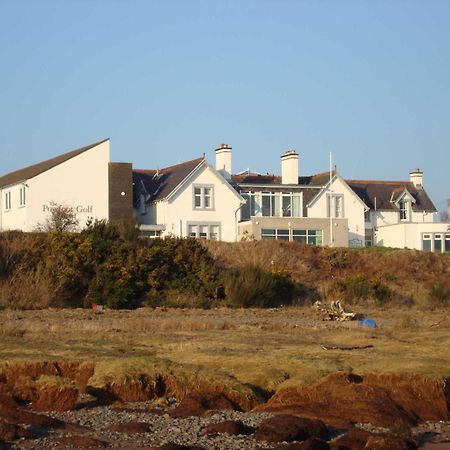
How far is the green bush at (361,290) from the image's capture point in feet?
140

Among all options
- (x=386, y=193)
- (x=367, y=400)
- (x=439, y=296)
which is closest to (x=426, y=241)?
(x=386, y=193)

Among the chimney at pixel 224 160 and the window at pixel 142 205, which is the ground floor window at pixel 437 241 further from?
the window at pixel 142 205

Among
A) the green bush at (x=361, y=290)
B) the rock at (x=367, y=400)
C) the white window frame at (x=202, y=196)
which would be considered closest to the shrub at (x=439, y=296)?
the green bush at (x=361, y=290)

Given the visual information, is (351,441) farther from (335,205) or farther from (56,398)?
(335,205)

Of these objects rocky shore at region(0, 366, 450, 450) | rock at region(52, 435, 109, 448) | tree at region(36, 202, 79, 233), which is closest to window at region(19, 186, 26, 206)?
tree at region(36, 202, 79, 233)

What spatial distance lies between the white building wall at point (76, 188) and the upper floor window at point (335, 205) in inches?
589

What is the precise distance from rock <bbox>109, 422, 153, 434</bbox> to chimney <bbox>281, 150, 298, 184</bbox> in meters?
53.3

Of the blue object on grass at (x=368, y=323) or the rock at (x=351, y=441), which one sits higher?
the blue object on grass at (x=368, y=323)

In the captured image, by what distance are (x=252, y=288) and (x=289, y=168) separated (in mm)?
30694

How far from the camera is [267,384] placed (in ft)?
61.9

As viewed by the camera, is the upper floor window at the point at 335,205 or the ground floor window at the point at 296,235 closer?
the ground floor window at the point at 296,235

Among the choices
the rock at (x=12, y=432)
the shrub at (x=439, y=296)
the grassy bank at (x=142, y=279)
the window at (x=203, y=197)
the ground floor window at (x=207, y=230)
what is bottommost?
the rock at (x=12, y=432)

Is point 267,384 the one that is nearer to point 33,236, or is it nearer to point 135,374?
point 135,374

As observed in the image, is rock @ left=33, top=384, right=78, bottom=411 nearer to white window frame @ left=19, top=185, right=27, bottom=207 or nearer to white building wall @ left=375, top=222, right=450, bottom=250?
white window frame @ left=19, top=185, right=27, bottom=207
